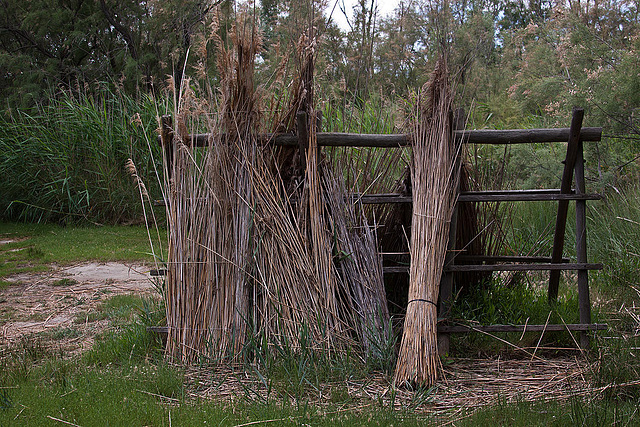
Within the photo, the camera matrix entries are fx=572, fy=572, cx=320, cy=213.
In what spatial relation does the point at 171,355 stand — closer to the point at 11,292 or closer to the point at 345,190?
the point at 345,190

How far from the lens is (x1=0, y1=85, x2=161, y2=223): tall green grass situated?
31.0 feet

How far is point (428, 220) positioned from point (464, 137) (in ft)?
2.17

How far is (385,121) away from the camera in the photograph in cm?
677

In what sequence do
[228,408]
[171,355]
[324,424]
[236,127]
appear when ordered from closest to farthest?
1. [324,424]
2. [228,408]
3. [171,355]
4. [236,127]

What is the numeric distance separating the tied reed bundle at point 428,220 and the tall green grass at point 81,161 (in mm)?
6510

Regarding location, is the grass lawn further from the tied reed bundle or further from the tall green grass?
the tall green grass

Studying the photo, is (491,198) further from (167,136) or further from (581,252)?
(167,136)

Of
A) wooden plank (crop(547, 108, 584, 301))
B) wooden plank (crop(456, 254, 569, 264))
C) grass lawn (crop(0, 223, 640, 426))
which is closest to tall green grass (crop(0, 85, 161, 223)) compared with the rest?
grass lawn (crop(0, 223, 640, 426))

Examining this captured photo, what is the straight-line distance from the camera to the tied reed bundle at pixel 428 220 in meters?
3.15

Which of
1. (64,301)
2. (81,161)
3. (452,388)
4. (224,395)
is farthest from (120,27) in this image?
(452,388)

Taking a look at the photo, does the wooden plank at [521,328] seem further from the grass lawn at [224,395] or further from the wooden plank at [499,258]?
the wooden plank at [499,258]

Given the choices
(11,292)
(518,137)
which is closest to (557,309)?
(518,137)

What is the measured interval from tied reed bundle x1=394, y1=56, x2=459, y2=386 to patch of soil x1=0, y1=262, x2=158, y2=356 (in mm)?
2141

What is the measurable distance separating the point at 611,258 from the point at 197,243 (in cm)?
389
